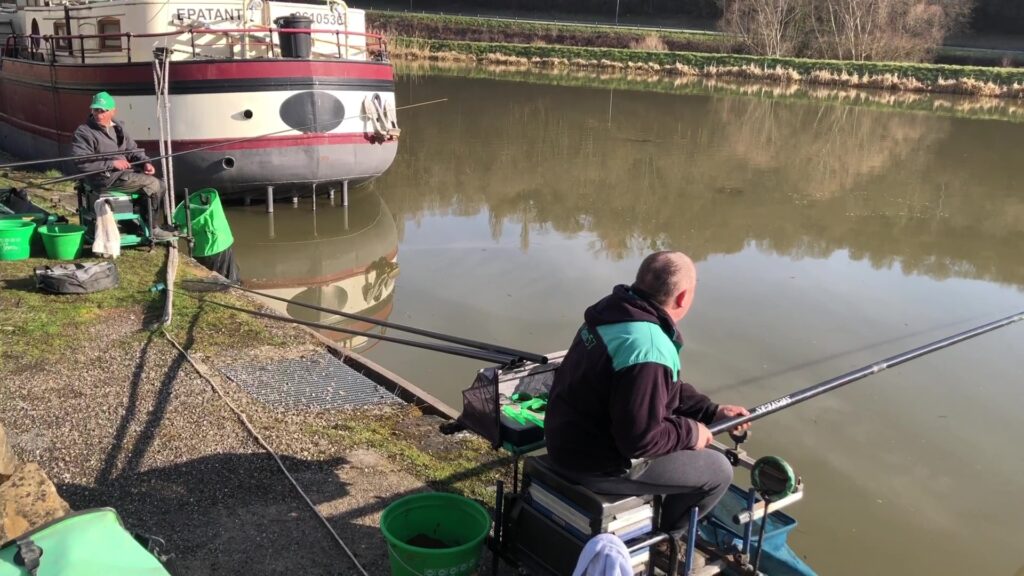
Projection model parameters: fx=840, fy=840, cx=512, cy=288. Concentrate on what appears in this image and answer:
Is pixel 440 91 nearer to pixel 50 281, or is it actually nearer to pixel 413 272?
pixel 413 272

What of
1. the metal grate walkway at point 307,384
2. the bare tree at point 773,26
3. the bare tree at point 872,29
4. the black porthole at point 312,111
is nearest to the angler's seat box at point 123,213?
the black porthole at point 312,111

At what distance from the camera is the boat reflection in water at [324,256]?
768cm

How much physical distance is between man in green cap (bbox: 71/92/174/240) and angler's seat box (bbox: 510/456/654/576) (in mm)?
5260

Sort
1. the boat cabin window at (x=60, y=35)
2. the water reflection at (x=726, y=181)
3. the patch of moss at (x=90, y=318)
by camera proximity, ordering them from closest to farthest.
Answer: the patch of moss at (x=90, y=318)
the water reflection at (x=726, y=181)
the boat cabin window at (x=60, y=35)

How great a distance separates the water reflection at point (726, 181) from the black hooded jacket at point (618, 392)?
6.76 metres

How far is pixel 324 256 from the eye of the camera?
923 cm

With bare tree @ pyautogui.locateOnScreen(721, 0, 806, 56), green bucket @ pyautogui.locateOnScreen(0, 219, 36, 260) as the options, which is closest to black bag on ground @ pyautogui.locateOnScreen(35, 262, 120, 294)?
green bucket @ pyautogui.locateOnScreen(0, 219, 36, 260)

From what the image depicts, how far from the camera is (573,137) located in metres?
17.3

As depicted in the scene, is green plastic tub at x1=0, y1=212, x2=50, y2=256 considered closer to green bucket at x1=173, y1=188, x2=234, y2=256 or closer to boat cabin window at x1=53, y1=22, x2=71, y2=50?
green bucket at x1=173, y1=188, x2=234, y2=256

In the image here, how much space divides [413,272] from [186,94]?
11.1 ft

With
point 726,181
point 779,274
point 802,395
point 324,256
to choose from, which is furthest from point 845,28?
point 802,395

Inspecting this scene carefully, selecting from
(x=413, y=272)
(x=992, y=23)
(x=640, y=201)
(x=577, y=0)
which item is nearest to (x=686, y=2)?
(x=577, y=0)

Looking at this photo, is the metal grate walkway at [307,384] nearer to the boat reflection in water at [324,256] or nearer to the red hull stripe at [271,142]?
the boat reflection in water at [324,256]

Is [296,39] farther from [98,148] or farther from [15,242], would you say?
[15,242]
